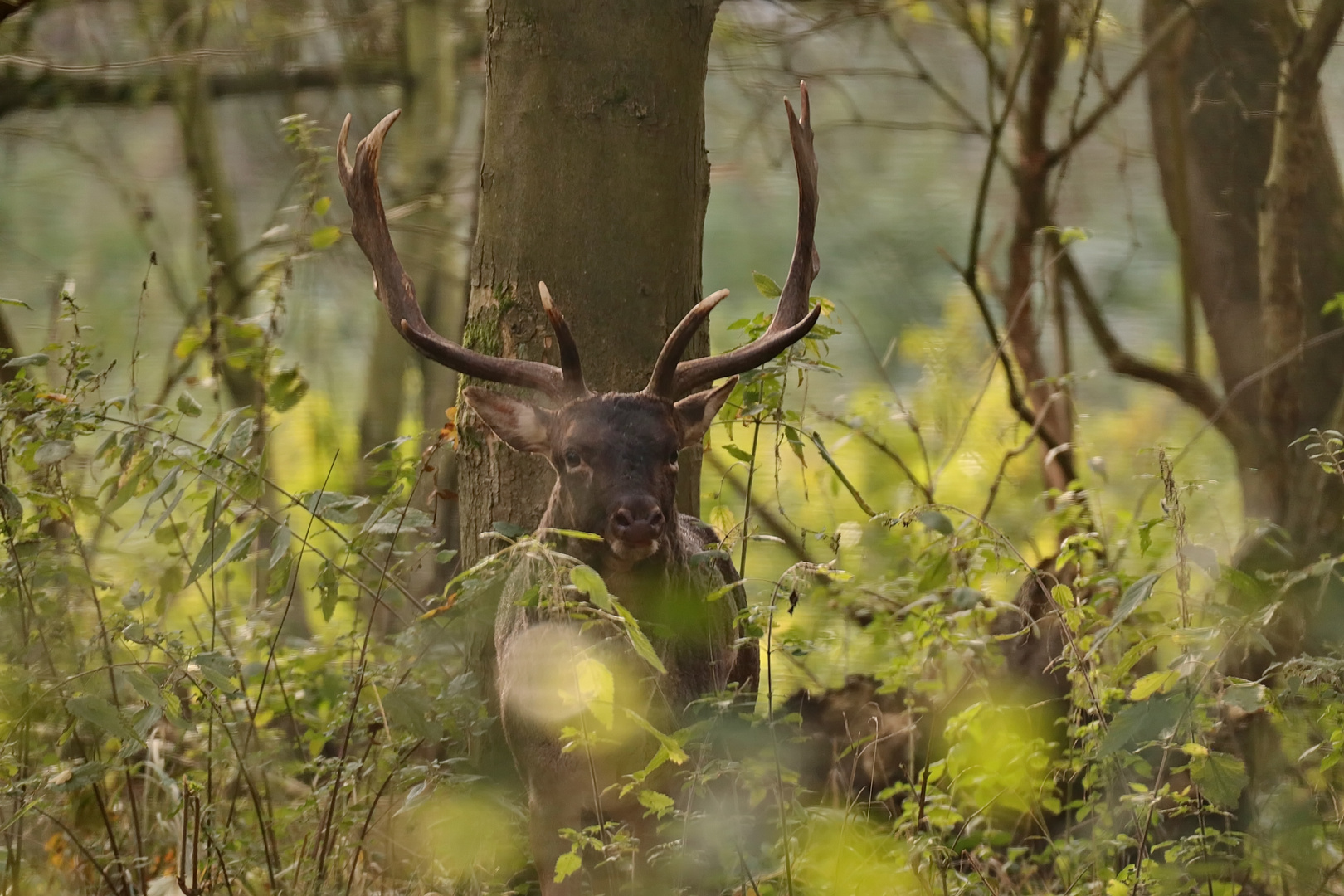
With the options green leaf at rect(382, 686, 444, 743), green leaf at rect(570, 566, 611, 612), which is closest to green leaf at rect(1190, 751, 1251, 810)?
green leaf at rect(570, 566, 611, 612)

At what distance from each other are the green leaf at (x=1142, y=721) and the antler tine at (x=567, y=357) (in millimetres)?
1738

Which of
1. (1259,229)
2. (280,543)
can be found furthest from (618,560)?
(1259,229)

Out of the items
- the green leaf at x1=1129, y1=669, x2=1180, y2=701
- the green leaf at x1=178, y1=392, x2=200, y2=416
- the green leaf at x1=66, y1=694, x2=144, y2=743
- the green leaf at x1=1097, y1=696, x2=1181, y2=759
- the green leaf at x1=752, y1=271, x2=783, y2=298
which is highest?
the green leaf at x1=752, y1=271, x2=783, y2=298

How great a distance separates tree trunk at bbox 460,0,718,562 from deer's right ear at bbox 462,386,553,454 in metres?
0.38

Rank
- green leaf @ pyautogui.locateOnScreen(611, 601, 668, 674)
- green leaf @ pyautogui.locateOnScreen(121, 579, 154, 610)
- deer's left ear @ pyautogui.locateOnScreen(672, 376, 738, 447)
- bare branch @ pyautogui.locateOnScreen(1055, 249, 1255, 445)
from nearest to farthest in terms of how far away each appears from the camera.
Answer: green leaf @ pyautogui.locateOnScreen(611, 601, 668, 674)
green leaf @ pyautogui.locateOnScreen(121, 579, 154, 610)
deer's left ear @ pyautogui.locateOnScreen(672, 376, 738, 447)
bare branch @ pyautogui.locateOnScreen(1055, 249, 1255, 445)

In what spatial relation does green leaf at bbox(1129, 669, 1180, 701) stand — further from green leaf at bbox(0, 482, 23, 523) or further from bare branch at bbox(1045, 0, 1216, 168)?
bare branch at bbox(1045, 0, 1216, 168)

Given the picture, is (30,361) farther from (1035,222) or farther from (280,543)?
(1035,222)

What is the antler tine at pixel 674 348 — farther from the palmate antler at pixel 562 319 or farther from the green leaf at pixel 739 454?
the green leaf at pixel 739 454

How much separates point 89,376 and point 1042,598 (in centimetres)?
346

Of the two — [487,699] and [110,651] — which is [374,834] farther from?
[110,651]

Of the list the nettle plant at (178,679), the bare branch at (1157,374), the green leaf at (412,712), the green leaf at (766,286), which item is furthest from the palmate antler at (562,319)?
the bare branch at (1157,374)

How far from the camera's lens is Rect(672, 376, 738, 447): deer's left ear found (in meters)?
4.18

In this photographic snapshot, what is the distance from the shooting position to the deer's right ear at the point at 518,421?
408cm

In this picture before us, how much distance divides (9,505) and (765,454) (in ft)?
18.3
